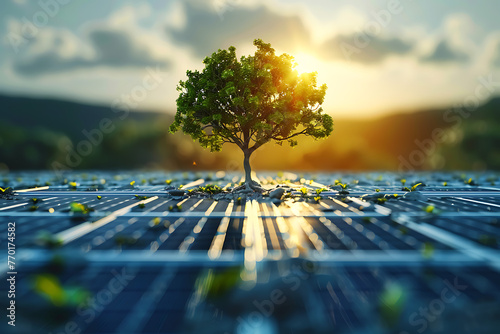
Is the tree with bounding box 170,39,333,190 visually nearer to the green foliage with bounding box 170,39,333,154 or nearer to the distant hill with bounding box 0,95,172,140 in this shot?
the green foliage with bounding box 170,39,333,154

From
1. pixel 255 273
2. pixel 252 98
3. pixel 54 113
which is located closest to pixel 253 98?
pixel 252 98

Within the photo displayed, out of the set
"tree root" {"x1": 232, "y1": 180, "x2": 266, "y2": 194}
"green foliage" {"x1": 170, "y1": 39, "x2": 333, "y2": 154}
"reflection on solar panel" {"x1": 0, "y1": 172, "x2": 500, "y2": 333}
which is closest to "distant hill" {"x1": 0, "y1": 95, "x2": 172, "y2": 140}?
"green foliage" {"x1": 170, "y1": 39, "x2": 333, "y2": 154}

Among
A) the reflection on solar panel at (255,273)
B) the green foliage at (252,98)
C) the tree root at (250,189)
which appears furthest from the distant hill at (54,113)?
the reflection on solar panel at (255,273)

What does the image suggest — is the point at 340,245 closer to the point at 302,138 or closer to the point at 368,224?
the point at 368,224

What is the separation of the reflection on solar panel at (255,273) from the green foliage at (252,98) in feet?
23.9

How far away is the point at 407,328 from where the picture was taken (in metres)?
3.61

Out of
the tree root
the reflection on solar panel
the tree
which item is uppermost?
the tree

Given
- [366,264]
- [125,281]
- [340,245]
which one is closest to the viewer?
[125,281]

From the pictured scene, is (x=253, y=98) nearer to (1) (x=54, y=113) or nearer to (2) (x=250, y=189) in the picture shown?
(2) (x=250, y=189)

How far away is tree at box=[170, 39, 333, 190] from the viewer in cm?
1522

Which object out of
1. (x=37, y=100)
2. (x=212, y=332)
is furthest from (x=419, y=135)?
(x=37, y=100)

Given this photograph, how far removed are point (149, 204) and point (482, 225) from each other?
1236cm

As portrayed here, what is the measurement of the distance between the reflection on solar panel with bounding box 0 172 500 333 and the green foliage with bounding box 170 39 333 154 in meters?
7.28

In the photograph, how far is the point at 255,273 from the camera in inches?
203
